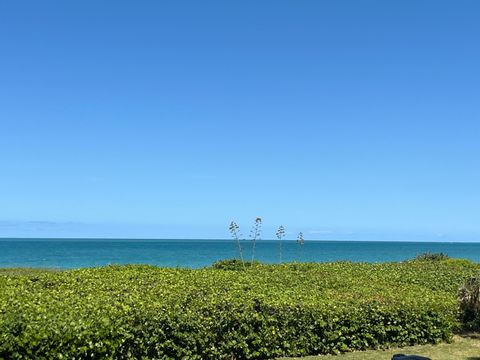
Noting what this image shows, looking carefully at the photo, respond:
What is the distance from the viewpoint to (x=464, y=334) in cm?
1462

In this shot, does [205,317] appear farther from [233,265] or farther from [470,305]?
[233,265]

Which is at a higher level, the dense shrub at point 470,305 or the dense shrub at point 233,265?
the dense shrub at point 233,265

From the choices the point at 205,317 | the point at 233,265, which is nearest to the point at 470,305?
the point at 205,317

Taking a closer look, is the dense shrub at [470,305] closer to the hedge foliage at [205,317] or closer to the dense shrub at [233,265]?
the hedge foliage at [205,317]

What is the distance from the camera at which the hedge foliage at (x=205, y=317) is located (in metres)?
9.33

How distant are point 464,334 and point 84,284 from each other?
35.7 ft

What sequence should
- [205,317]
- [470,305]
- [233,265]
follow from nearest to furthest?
[205,317], [470,305], [233,265]

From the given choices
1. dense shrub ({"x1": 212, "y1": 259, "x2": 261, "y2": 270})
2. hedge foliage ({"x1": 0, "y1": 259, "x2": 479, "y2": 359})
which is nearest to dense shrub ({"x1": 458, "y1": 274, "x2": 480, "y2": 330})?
hedge foliage ({"x1": 0, "y1": 259, "x2": 479, "y2": 359})

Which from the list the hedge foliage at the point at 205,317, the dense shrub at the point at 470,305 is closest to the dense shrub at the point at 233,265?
the hedge foliage at the point at 205,317

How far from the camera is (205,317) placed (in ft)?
36.2

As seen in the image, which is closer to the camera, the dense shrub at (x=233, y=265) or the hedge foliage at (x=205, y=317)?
the hedge foliage at (x=205, y=317)

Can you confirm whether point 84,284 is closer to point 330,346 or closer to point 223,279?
point 223,279

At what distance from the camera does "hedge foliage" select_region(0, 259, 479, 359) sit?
933 cm

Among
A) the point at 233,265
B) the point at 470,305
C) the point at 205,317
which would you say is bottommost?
the point at 470,305
